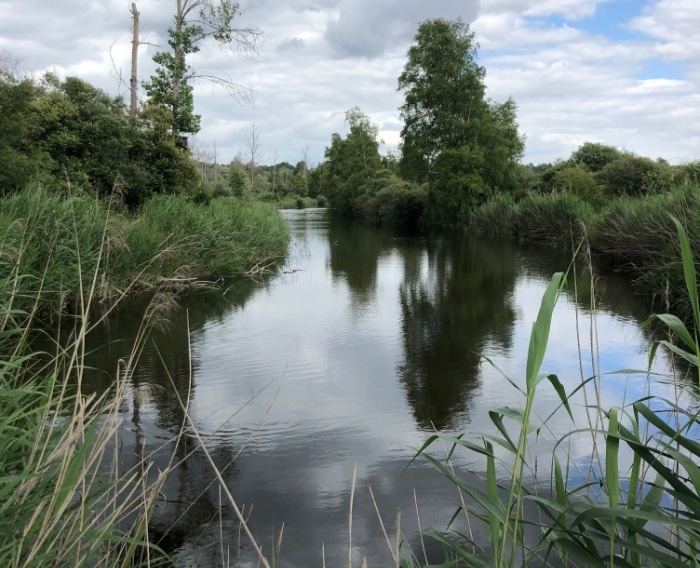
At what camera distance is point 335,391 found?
509cm

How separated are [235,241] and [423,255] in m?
6.53

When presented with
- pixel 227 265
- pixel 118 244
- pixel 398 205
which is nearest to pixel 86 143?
pixel 227 265

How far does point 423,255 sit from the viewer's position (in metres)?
16.6

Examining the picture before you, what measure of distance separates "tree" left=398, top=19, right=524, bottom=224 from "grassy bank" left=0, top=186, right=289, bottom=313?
11964 mm

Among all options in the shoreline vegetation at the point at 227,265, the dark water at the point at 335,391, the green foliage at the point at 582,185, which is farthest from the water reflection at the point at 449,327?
the green foliage at the point at 582,185

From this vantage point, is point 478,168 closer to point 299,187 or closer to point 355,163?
point 355,163

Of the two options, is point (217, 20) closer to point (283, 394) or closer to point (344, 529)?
point (283, 394)

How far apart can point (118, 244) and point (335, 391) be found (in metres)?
2.28

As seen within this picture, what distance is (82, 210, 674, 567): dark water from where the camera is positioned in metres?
3.07

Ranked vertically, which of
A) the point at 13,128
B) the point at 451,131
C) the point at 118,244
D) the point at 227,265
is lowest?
the point at 227,265

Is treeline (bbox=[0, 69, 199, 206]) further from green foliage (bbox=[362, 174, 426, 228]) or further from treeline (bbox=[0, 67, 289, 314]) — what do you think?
green foliage (bbox=[362, 174, 426, 228])

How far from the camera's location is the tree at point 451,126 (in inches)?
974

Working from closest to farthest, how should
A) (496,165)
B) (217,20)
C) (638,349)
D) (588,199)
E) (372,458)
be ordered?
(372,458) → (638,349) → (217,20) → (588,199) → (496,165)

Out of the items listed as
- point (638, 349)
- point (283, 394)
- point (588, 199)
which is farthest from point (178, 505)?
point (588, 199)
